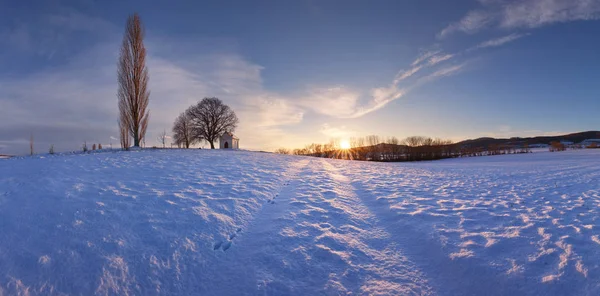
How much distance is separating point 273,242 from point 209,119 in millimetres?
40084

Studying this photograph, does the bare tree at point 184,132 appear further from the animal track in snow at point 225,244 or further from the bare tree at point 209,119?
the animal track in snow at point 225,244

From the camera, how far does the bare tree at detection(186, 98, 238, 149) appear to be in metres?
40.9

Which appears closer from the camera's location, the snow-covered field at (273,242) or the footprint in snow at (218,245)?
the snow-covered field at (273,242)

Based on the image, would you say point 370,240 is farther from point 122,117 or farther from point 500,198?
point 122,117

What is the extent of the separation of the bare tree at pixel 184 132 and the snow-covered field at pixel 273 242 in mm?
34867

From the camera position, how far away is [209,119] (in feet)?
136

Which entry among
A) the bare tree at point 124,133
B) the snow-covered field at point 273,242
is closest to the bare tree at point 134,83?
the bare tree at point 124,133

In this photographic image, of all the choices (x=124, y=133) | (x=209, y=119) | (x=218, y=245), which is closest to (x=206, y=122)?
(x=209, y=119)

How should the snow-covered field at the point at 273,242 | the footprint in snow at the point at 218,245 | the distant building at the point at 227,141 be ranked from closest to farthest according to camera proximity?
the snow-covered field at the point at 273,242 → the footprint in snow at the point at 218,245 → the distant building at the point at 227,141

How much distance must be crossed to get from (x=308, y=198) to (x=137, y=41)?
81.7ft

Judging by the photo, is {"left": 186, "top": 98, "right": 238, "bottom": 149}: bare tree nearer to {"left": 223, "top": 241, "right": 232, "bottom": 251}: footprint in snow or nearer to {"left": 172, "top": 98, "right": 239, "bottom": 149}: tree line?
{"left": 172, "top": 98, "right": 239, "bottom": 149}: tree line

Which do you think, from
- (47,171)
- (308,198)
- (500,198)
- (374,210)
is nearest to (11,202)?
(47,171)

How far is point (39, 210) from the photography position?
5395mm

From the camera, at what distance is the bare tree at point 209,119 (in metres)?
40.9
